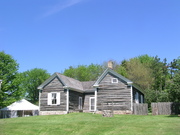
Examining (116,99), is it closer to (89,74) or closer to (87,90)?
(87,90)

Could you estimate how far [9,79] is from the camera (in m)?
48.5

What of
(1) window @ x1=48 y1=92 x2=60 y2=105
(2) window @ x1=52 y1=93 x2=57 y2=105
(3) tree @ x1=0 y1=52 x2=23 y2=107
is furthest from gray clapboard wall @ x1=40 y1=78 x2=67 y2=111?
(3) tree @ x1=0 y1=52 x2=23 y2=107

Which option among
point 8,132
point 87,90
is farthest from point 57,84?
point 8,132

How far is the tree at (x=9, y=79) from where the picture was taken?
47188 millimetres

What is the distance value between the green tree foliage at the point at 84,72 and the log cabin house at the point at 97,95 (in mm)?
37295

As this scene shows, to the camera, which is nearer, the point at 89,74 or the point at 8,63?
the point at 8,63

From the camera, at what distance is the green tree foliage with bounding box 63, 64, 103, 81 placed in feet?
241

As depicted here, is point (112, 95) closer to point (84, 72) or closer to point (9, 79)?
point (9, 79)

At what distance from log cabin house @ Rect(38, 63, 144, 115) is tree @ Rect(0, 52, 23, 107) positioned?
52.3 feet

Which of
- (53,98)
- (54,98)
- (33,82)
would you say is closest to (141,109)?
(54,98)

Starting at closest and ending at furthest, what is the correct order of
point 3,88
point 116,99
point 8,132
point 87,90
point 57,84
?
point 8,132, point 116,99, point 57,84, point 87,90, point 3,88

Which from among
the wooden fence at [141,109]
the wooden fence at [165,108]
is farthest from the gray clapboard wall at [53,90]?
the wooden fence at [165,108]

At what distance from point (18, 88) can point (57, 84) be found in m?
18.9

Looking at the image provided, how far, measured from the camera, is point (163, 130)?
17.1 meters
